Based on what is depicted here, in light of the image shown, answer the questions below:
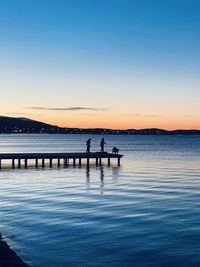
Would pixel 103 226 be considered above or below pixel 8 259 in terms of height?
below

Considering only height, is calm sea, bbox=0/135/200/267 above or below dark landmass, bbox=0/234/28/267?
below

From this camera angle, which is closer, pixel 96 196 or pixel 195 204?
pixel 195 204

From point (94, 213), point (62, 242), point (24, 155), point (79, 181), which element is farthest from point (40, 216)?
point (24, 155)

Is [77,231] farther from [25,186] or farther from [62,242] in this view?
[25,186]

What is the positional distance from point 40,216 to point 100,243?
5.94m

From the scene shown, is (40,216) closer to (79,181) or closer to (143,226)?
(143,226)

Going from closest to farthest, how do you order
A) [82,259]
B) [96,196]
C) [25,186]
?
[82,259] → [96,196] → [25,186]

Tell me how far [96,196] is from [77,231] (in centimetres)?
1050

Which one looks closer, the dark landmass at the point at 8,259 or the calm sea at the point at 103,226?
the dark landmass at the point at 8,259

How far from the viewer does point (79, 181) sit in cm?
4028

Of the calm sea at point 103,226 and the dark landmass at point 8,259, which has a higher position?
the dark landmass at point 8,259

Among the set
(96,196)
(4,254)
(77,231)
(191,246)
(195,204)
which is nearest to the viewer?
(4,254)

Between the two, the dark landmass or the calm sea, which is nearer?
the dark landmass

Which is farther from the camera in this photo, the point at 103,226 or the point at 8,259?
the point at 103,226
